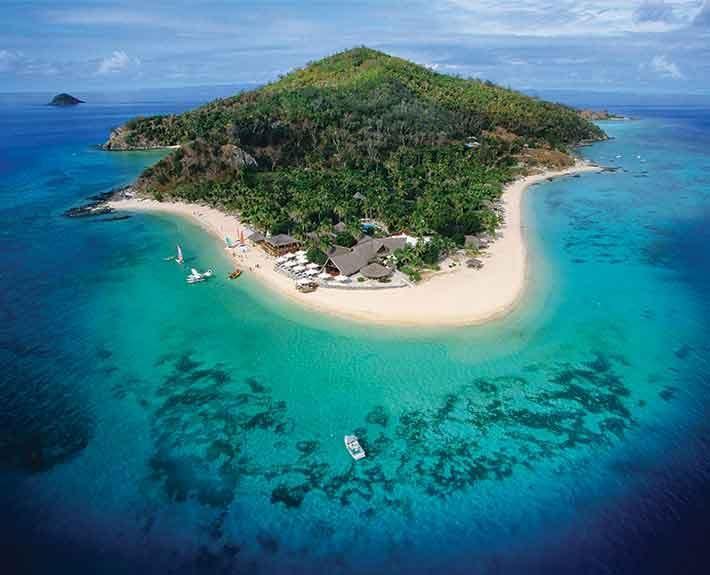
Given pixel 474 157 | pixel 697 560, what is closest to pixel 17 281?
pixel 697 560

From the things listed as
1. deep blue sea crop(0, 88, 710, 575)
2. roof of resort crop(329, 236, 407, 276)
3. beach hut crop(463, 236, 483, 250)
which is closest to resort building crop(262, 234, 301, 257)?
roof of resort crop(329, 236, 407, 276)

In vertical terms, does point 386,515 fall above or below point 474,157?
below

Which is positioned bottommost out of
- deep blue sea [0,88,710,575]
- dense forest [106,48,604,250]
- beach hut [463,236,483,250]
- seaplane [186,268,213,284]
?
deep blue sea [0,88,710,575]

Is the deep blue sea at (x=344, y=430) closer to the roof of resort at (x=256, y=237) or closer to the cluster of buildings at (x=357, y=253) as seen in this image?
the cluster of buildings at (x=357, y=253)

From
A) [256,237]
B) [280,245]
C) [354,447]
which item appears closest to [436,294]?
[354,447]

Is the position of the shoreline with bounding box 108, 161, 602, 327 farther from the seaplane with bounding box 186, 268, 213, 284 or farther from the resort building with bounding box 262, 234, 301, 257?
the seaplane with bounding box 186, 268, 213, 284

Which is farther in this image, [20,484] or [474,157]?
[474,157]

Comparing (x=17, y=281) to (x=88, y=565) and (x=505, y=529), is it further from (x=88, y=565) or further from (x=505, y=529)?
(x=505, y=529)

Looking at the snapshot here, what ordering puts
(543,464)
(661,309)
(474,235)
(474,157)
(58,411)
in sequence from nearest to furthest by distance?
(543,464)
(58,411)
(661,309)
(474,235)
(474,157)
